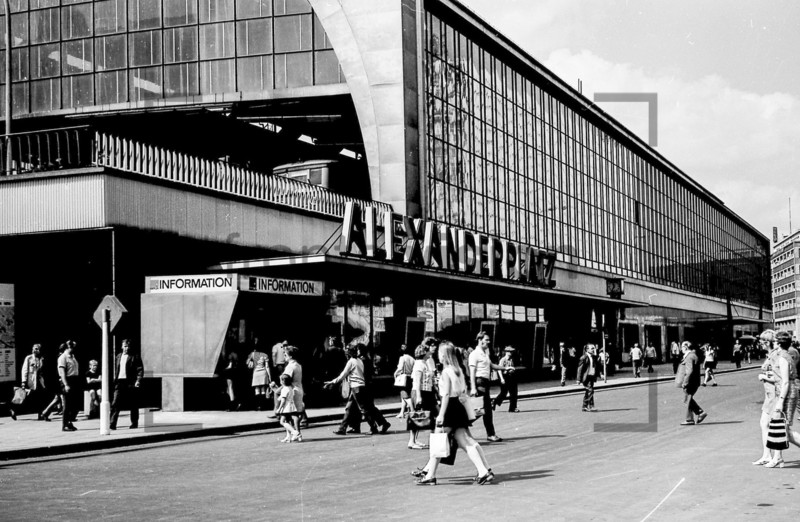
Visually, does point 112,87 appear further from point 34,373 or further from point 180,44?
point 34,373

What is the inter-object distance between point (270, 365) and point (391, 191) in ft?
50.7

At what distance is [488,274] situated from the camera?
130 ft

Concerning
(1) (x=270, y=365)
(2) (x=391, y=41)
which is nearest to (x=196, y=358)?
(1) (x=270, y=365)

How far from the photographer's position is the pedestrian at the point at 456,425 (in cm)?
1113

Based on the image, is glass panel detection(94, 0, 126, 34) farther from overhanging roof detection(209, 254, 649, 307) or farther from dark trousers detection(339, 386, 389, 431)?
dark trousers detection(339, 386, 389, 431)

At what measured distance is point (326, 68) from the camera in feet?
136

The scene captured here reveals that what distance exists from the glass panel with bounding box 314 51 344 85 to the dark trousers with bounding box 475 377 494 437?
2569 centimetres

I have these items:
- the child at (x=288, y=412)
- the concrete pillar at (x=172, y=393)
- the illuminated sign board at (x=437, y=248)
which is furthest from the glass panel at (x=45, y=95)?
the child at (x=288, y=412)

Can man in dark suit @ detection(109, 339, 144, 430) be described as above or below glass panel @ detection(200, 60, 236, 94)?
below

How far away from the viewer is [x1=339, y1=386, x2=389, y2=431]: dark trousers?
61.6 feet

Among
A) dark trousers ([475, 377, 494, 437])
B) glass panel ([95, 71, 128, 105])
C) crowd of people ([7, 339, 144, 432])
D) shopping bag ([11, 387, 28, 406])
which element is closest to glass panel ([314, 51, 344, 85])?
glass panel ([95, 71, 128, 105])

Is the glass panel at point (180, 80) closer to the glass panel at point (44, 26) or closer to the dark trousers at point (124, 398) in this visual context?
the glass panel at point (44, 26)

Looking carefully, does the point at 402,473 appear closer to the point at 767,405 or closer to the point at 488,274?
the point at 767,405

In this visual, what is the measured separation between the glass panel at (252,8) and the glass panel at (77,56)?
7685mm
